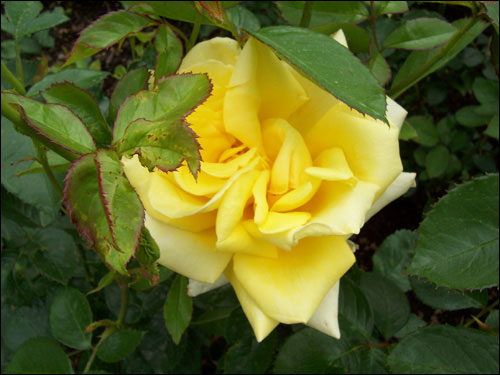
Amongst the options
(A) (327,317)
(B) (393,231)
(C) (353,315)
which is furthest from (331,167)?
(B) (393,231)

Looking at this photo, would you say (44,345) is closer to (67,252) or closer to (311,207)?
(67,252)

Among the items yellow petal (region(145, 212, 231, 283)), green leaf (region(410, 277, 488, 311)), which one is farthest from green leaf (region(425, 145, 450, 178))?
yellow petal (region(145, 212, 231, 283))

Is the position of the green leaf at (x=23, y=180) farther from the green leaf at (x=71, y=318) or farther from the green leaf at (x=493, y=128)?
the green leaf at (x=493, y=128)

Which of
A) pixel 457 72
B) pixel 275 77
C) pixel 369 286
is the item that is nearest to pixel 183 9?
pixel 275 77

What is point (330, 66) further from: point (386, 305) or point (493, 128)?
point (493, 128)

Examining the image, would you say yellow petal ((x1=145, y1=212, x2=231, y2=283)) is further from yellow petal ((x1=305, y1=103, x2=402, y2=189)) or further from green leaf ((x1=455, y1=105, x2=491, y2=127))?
green leaf ((x1=455, y1=105, x2=491, y2=127))

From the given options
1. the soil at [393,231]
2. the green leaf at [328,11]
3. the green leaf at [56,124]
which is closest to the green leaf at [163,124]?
the green leaf at [56,124]

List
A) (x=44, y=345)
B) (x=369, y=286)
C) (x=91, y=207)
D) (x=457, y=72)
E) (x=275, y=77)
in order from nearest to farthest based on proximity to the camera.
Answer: (x=91, y=207), (x=275, y=77), (x=44, y=345), (x=369, y=286), (x=457, y=72)
